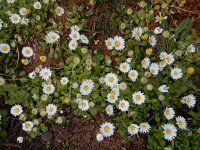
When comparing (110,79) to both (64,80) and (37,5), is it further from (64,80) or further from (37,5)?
(37,5)

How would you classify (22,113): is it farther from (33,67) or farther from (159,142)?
(159,142)

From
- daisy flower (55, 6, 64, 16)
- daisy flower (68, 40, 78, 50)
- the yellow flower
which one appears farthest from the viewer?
daisy flower (55, 6, 64, 16)

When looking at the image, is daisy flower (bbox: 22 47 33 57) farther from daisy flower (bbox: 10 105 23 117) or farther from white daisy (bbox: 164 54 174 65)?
white daisy (bbox: 164 54 174 65)

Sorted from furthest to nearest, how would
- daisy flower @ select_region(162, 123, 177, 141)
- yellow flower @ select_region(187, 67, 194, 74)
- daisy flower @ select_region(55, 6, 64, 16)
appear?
daisy flower @ select_region(55, 6, 64, 16) → yellow flower @ select_region(187, 67, 194, 74) → daisy flower @ select_region(162, 123, 177, 141)

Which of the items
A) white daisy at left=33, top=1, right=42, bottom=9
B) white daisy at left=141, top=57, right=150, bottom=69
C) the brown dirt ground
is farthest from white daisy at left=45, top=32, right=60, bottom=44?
white daisy at left=141, top=57, right=150, bottom=69

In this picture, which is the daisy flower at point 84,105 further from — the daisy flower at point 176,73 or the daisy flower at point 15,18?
the daisy flower at point 15,18

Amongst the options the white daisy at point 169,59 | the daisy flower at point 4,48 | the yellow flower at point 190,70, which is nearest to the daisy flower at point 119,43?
the white daisy at point 169,59

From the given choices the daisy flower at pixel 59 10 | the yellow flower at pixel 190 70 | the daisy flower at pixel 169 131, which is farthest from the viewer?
the daisy flower at pixel 59 10
